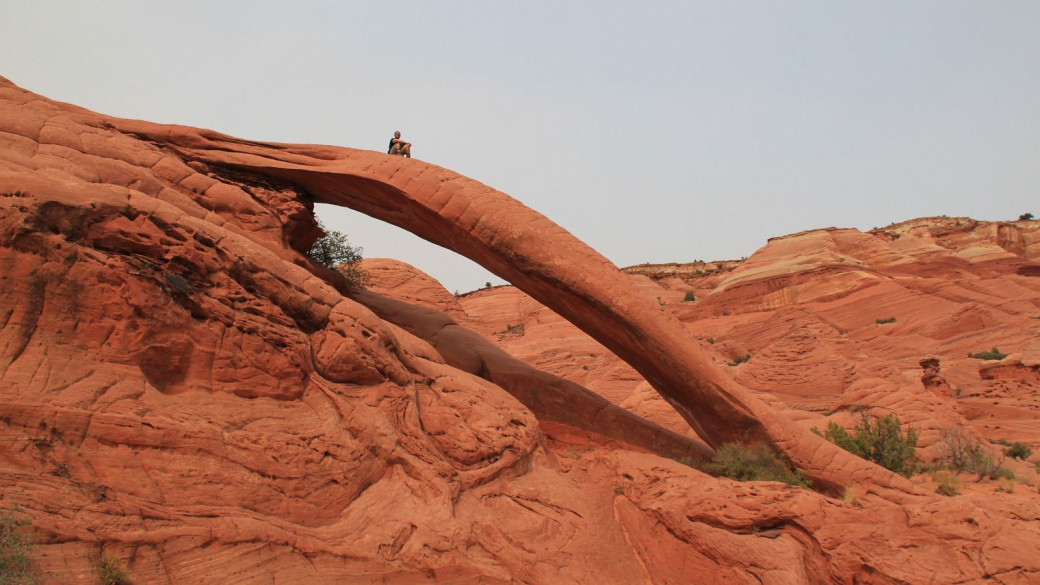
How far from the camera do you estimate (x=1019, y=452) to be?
13.5 meters

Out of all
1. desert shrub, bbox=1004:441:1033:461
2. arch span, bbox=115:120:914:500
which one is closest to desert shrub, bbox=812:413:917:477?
arch span, bbox=115:120:914:500

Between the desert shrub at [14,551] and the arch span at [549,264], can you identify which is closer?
the desert shrub at [14,551]

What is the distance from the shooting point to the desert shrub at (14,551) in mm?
4633

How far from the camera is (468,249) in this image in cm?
1235

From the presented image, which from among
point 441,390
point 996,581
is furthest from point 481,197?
point 996,581

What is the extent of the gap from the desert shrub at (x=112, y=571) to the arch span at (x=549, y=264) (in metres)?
→ 7.37

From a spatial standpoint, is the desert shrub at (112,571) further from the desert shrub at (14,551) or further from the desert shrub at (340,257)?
the desert shrub at (340,257)

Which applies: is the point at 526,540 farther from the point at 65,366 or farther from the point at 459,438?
the point at 65,366

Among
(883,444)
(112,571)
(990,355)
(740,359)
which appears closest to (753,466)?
(883,444)

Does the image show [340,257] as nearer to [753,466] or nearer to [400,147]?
[400,147]

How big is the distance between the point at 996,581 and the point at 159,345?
866 centimetres

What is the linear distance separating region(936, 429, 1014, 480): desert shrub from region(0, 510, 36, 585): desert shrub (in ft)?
40.9

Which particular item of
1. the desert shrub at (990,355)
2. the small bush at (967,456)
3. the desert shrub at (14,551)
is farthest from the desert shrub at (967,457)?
the desert shrub at (14,551)

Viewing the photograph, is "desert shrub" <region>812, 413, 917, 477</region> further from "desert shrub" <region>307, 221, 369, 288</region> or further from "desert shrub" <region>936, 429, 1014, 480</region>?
"desert shrub" <region>307, 221, 369, 288</region>
